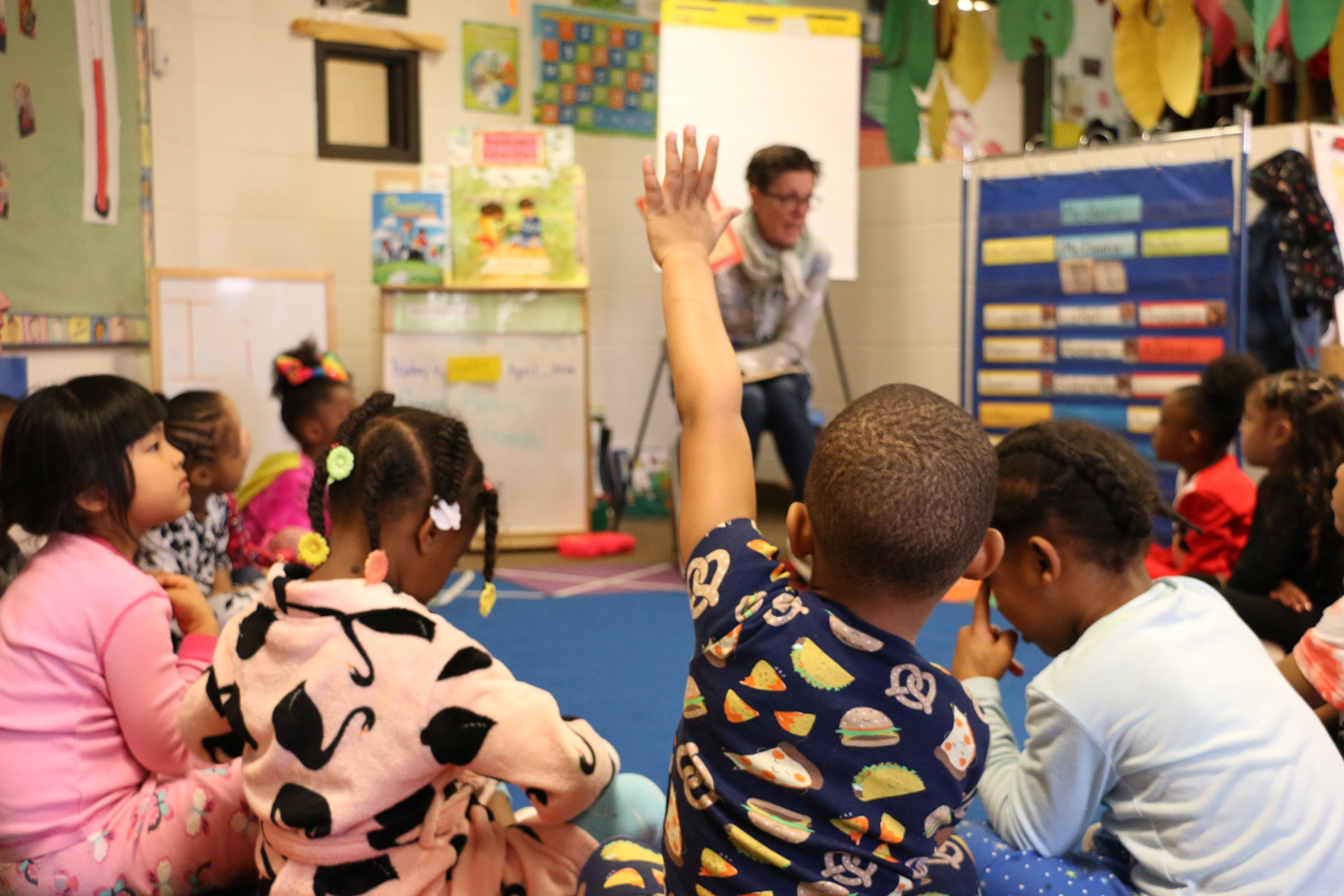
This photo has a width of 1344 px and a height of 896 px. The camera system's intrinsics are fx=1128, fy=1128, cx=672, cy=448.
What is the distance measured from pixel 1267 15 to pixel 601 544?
2.70 metres

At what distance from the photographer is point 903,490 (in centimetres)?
74

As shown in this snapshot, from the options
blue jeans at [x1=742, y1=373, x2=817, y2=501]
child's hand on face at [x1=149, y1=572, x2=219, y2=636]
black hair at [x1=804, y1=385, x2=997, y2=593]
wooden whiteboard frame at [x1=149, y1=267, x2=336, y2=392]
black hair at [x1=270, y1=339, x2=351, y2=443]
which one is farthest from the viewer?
wooden whiteboard frame at [x1=149, y1=267, x2=336, y2=392]

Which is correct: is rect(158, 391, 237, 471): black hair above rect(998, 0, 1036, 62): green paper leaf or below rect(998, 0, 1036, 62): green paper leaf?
below

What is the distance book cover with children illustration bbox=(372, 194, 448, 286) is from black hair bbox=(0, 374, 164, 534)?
2450 millimetres

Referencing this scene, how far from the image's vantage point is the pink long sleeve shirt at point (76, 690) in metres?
1.22

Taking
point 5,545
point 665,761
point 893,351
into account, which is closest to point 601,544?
point 893,351

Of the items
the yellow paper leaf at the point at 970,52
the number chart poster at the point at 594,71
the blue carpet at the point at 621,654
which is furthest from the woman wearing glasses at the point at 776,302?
the number chart poster at the point at 594,71

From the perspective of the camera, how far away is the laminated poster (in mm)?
4328

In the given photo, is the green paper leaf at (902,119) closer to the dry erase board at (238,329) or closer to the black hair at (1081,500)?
the dry erase board at (238,329)

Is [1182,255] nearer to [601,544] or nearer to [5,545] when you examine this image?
[601,544]

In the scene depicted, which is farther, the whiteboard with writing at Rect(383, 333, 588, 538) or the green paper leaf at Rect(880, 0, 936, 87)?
the green paper leaf at Rect(880, 0, 936, 87)

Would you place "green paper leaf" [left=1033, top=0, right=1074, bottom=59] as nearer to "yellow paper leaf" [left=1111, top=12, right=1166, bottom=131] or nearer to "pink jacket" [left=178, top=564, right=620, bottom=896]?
"yellow paper leaf" [left=1111, top=12, right=1166, bottom=131]

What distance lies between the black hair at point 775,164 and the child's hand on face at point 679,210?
2246 millimetres

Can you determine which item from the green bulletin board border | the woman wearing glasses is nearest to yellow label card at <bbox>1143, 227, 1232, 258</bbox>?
the woman wearing glasses
